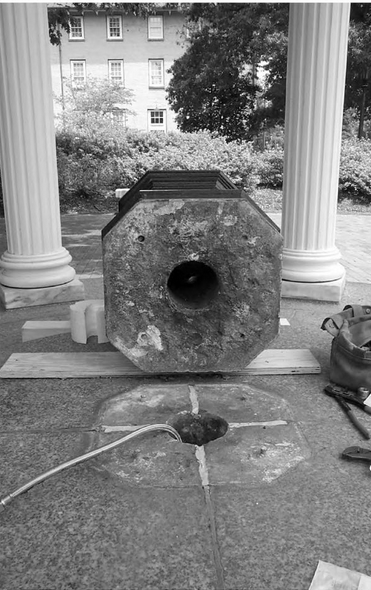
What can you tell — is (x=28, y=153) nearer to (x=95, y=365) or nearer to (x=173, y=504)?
(x=95, y=365)

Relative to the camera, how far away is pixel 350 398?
3.26 meters

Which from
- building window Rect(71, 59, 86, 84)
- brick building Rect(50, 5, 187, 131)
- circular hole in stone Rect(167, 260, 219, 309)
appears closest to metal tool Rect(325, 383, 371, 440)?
circular hole in stone Rect(167, 260, 219, 309)

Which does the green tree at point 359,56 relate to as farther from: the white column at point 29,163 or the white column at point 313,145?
the white column at point 29,163

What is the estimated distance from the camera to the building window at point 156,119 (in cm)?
3460

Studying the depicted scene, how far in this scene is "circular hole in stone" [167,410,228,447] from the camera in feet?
9.55

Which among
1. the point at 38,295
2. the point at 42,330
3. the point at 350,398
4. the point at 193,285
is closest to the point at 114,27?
the point at 38,295

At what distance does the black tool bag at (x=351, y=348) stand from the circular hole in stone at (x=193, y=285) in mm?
758

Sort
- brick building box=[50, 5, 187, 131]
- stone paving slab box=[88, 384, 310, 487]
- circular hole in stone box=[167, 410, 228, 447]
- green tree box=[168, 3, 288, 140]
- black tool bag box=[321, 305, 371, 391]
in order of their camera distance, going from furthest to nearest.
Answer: brick building box=[50, 5, 187, 131]
green tree box=[168, 3, 288, 140]
black tool bag box=[321, 305, 371, 391]
circular hole in stone box=[167, 410, 228, 447]
stone paving slab box=[88, 384, 310, 487]

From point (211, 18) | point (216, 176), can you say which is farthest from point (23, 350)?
point (211, 18)

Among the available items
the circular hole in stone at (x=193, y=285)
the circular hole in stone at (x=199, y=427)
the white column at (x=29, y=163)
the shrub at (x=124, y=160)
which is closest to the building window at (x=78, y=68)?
the shrub at (x=124, y=160)

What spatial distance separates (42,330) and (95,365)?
790mm

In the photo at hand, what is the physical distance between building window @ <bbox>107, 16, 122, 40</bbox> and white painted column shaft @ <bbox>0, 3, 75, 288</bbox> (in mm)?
31312

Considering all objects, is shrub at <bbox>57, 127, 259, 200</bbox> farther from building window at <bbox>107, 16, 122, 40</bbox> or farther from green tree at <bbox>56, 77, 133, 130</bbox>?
building window at <bbox>107, 16, 122, 40</bbox>

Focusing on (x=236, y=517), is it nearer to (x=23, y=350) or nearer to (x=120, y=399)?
(x=120, y=399)
